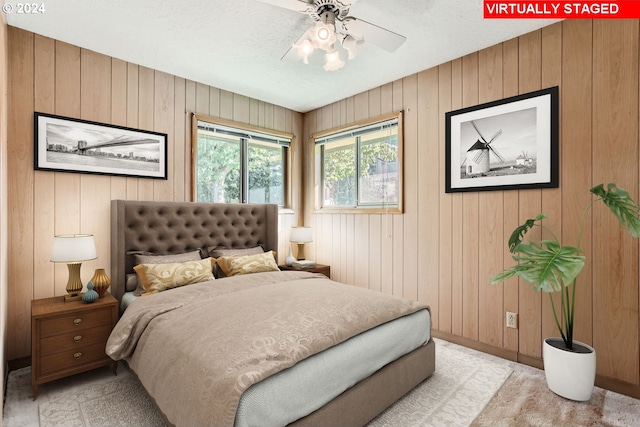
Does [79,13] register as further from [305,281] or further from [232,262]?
[305,281]

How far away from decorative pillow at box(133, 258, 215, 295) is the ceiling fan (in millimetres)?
1879

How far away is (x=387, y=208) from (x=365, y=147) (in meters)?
0.81

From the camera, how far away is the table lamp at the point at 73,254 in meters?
2.24

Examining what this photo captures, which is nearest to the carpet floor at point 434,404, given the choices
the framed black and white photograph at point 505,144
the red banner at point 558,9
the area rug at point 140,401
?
the area rug at point 140,401

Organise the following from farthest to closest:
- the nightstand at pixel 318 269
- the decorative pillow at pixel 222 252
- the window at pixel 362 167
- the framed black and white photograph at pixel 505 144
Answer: the nightstand at pixel 318 269, the window at pixel 362 167, the decorative pillow at pixel 222 252, the framed black and white photograph at pixel 505 144

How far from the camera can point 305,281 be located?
2578 mm

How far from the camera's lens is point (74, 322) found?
219 cm

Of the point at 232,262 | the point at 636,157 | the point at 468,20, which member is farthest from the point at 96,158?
the point at 636,157

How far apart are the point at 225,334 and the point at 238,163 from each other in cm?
257

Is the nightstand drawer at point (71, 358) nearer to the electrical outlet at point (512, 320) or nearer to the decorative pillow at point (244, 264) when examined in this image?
the decorative pillow at point (244, 264)

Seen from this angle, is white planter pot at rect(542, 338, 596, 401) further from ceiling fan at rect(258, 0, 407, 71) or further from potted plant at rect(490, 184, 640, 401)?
ceiling fan at rect(258, 0, 407, 71)

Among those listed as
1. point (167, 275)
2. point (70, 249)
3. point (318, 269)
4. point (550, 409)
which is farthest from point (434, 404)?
point (70, 249)

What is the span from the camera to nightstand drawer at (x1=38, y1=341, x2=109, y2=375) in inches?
81.8

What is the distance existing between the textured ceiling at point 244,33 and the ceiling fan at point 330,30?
0.27 m
